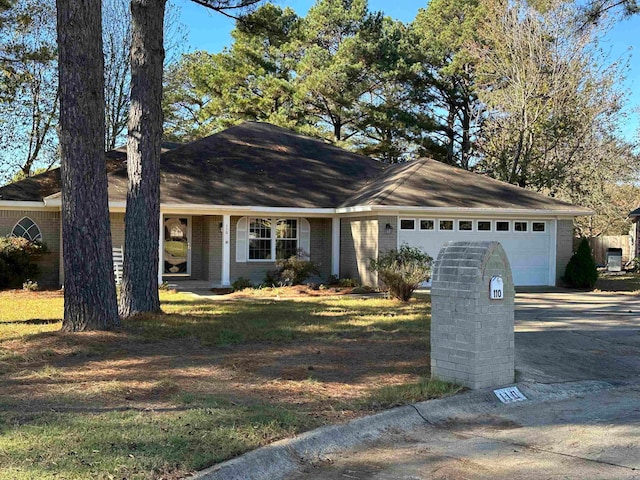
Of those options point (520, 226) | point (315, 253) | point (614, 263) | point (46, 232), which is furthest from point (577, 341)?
point (614, 263)

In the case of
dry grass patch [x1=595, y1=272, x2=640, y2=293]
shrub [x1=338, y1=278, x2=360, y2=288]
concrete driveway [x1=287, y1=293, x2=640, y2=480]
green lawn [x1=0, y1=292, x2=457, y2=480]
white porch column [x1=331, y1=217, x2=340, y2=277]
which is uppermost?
white porch column [x1=331, y1=217, x2=340, y2=277]

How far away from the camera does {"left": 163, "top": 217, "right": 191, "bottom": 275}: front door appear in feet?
68.7

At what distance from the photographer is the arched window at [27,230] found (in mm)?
19281

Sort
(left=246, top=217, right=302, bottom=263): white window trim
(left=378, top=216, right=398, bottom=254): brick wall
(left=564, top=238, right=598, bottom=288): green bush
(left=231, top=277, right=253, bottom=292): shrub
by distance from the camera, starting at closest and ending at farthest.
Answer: (left=378, top=216, right=398, bottom=254): brick wall
(left=231, top=277, right=253, bottom=292): shrub
(left=564, top=238, right=598, bottom=288): green bush
(left=246, top=217, right=302, bottom=263): white window trim

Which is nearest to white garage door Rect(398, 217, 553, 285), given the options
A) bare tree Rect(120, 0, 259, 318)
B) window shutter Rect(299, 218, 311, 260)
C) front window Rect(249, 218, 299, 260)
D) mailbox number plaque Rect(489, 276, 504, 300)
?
window shutter Rect(299, 218, 311, 260)

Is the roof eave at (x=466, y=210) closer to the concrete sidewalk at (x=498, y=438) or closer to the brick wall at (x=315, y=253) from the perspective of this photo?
the brick wall at (x=315, y=253)

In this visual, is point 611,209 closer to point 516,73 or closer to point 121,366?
point 516,73

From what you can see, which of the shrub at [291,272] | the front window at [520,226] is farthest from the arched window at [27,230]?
the front window at [520,226]

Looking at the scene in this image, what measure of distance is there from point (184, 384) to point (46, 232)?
1461cm

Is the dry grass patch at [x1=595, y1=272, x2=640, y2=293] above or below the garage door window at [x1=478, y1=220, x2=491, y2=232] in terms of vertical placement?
below

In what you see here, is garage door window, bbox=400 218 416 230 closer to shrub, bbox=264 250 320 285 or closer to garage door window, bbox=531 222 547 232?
shrub, bbox=264 250 320 285

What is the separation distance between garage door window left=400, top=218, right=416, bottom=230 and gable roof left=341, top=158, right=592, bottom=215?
630 millimetres

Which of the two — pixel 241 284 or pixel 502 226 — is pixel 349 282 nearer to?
pixel 241 284

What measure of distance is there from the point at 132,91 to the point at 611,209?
33663 mm
